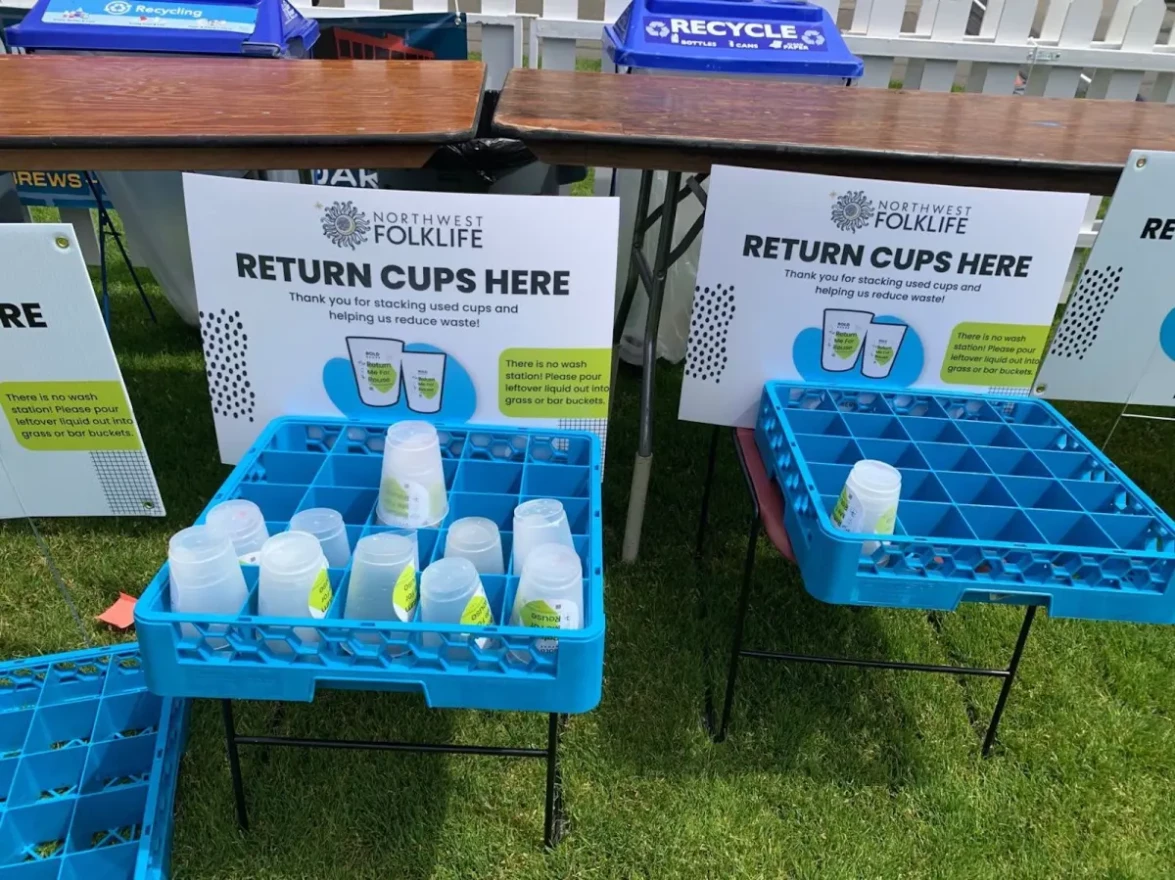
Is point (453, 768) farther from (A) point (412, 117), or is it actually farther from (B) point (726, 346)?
(A) point (412, 117)

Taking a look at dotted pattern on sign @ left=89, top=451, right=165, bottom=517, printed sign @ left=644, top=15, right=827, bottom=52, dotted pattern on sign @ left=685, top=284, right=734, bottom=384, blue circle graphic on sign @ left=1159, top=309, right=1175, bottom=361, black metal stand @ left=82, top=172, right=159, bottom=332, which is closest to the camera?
dotted pattern on sign @ left=89, top=451, right=165, bottom=517

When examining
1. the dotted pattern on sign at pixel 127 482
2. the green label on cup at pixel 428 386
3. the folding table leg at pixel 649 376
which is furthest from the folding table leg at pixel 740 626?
the dotted pattern on sign at pixel 127 482

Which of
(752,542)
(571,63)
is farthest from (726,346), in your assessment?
(571,63)

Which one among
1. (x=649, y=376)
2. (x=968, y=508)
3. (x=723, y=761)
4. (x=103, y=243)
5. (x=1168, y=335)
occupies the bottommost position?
(x=723, y=761)

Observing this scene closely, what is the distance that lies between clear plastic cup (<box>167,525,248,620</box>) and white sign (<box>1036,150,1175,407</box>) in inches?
73.5

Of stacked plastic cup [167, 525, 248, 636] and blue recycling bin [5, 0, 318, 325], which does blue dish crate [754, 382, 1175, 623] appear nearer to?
stacked plastic cup [167, 525, 248, 636]

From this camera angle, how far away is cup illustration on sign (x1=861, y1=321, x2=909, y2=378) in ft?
6.28

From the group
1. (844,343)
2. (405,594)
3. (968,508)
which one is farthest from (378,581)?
(844,343)

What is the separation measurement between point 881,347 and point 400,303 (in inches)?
42.2

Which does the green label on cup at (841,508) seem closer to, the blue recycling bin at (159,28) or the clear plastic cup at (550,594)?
the clear plastic cup at (550,594)

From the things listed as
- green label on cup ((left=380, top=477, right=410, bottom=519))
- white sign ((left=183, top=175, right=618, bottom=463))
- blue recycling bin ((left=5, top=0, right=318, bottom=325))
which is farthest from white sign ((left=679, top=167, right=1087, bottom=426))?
blue recycling bin ((left=5, top=0, right=318, bottom=325))

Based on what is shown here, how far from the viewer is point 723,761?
1.90 meters

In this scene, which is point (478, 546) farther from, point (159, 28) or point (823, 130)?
point (159, 28)

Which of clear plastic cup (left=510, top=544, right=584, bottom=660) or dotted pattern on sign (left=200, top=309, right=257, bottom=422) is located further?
dotted pattern on sign (left=200, top=309, right=257, bottom=422)
